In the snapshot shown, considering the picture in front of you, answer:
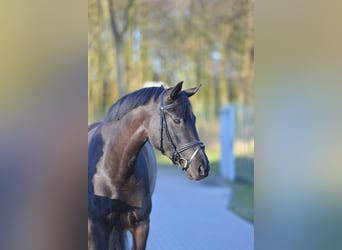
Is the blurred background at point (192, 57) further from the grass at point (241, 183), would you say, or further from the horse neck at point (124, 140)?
the horse neck at point (124, 140)

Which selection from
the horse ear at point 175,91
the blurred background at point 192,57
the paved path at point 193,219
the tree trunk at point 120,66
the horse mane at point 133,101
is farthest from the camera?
the tree trunk at point 120,66

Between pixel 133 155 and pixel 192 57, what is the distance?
23.5 ft

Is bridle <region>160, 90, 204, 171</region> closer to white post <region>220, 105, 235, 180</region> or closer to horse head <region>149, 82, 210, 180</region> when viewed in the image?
horse head <region>149, 82, 210, 180</region>

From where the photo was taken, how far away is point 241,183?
6270mm

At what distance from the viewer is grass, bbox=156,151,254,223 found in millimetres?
4411

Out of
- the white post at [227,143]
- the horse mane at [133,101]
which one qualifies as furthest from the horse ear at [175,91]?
the white post at [227,143]

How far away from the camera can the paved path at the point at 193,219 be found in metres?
2.62

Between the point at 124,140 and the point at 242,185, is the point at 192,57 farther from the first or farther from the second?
the point at 124,140

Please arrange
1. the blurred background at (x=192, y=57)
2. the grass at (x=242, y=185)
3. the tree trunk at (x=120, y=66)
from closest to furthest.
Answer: the grass at (x=242, y=185)
the blurred background at (x=192, y=57)
the tree trunk at (x=120, y=66)
